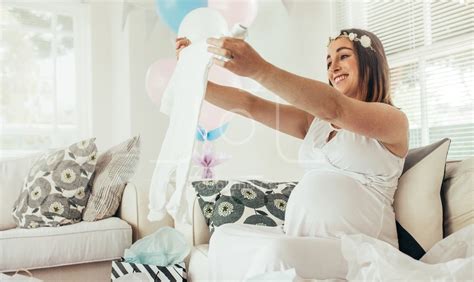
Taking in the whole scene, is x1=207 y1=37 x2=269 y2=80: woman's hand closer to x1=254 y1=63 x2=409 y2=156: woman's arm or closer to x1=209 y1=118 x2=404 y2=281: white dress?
x1=254 y1=63 x2=409 y2=156: woman's arm

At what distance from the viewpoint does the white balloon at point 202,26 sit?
206cm

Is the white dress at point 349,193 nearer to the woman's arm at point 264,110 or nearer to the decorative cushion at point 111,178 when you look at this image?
the woman's arm at point 264,110

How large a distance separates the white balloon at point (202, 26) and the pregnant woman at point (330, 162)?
0.63m

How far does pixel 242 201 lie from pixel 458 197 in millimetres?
806

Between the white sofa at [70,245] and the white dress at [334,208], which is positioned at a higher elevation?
the white dress at [334,208]

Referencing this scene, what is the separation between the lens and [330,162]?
1339 millimetres

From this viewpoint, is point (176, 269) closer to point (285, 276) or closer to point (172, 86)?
point (172, 86)

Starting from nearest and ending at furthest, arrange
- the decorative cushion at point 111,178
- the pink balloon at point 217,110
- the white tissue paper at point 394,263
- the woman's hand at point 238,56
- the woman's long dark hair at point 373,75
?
the white tissue paper at point 394,263
the woman's hand at point 238,56
the woman's long dark hair at point 373,75
the decorative cushion at point 111,178
the pink balloon at point 217,110

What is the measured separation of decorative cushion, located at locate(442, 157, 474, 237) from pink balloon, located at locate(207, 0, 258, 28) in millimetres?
1557

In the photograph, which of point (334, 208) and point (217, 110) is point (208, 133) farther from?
point (334, 208)

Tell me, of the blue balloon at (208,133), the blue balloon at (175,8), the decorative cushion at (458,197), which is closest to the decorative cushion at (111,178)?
the blue balloon at (208,133)

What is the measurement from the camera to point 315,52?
2914 mm

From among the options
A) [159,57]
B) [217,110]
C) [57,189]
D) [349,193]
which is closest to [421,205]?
[349,193]

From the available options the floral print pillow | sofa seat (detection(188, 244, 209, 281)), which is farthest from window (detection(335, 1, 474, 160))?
the floral print pillow
